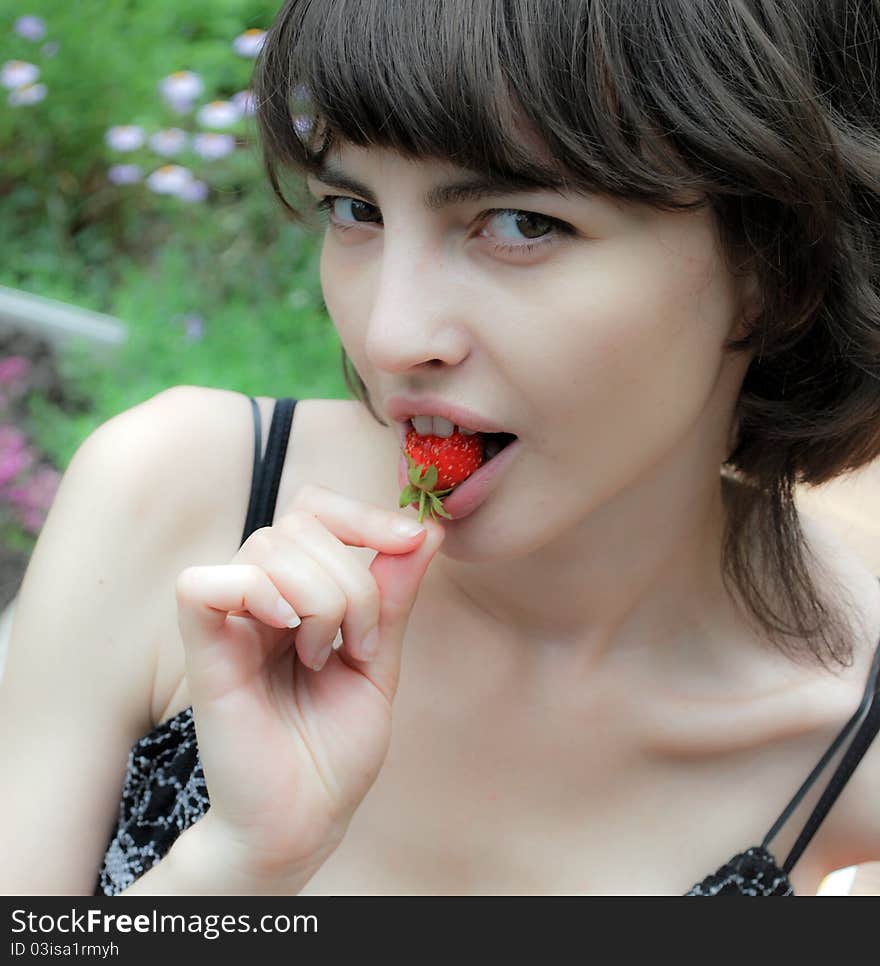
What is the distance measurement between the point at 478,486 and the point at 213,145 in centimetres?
258

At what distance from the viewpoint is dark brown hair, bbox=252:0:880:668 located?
1.15 meters

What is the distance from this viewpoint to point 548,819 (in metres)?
1.73

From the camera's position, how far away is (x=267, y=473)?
163 cm

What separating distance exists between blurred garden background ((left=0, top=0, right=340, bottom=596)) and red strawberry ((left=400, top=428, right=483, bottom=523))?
1.79 m

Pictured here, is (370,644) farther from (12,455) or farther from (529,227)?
(12,455)

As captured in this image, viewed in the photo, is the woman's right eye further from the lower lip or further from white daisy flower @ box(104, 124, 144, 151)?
white daisy flower @ box(104, 124, 144, 151)

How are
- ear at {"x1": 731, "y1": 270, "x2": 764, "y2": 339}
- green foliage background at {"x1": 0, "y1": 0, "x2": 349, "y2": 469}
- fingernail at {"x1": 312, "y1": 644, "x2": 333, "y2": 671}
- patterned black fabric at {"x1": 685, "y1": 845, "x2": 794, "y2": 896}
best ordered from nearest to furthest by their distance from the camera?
fingernail at {"x1": 312, "y1": 644, "x2": 333, "y2": 671}
ear at {"x1": 731, "y1": 270, "x2": 764, "y2": 339}
patterned black fabric at {"x1": 685, "y1": 845, "x2": 794, "y2": 896}
green foliage background at {"x1": 0, "y1": 0, "x2": 349, "y2": 469}

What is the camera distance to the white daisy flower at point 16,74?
3.51 metres

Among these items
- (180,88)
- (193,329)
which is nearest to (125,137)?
(180,88)

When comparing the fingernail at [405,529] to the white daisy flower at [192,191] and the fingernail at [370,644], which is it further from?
the white daisy flower at [192,191]

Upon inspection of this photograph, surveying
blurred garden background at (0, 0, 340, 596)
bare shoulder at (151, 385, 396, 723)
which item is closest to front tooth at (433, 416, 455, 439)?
bare shoulder at (151, 385, 396, 723)

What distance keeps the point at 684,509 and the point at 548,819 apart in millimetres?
487

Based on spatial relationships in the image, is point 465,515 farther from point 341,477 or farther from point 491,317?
point 341,477
